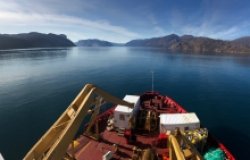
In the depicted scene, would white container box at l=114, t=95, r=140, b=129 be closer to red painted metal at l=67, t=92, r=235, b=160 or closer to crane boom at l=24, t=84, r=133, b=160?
red painted metal at l=67, t=92, r=235, b=160

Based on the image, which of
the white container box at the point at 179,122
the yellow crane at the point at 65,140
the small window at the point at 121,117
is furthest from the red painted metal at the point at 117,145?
the yellow crane at the point at 65,140

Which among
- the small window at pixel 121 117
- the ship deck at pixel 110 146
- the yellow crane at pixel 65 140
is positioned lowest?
the ship deck at pixel 110 146

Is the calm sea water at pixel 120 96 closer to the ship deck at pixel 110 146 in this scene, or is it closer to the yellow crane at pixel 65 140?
the ship deck at pixel 110 146

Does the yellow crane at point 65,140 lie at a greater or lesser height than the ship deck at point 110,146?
greater

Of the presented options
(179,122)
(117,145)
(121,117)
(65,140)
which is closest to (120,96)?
(121,117)

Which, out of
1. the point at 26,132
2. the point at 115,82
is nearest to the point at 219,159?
the point at 26,132

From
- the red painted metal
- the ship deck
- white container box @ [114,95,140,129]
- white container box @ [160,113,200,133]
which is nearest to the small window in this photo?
white container box @ [114,95,140,129]

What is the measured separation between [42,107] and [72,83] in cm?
2328

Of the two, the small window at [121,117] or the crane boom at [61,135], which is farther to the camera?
the small window at [121,117]

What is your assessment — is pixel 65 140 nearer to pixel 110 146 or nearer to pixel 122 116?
pixel 110 146

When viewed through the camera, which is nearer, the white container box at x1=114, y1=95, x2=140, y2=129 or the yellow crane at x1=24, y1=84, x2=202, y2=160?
the yellow crane at x1=24, y1=84, x2=202, y2=160

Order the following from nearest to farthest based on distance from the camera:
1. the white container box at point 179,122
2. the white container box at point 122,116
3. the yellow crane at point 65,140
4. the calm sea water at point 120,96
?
the yellow crane at point 65,140 < the white container box at point 179,122 < the white container box at point 122,116 < the calm sea water at point 120,96

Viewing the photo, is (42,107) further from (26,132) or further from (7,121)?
(26,132)

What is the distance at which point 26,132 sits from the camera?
30781mm
